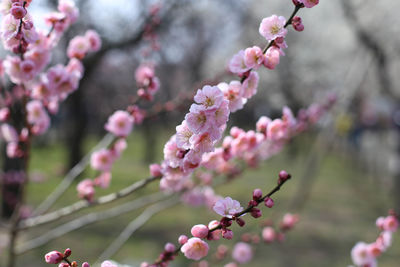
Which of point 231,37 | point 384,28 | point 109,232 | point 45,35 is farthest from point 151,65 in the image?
point 231,37

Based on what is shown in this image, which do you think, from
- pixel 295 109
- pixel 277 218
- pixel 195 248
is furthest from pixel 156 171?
pixel 295 109

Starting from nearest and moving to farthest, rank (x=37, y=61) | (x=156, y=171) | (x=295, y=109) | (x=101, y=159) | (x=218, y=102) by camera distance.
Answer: (x=218, y=102)
(x=156, y=171)
(x=37, y=61)
(x=101, y=159)
(x=295, y=109)

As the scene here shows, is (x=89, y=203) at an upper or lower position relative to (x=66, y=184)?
lower

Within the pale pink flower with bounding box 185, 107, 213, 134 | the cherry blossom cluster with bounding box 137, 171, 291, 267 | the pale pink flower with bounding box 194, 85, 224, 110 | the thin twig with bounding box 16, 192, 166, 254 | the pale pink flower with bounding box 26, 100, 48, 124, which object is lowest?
the cherry blossom cluster with bounding box 137, 171, 291, 267

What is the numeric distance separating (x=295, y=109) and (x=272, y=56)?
1256 centimetres

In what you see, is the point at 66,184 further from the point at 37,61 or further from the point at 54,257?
the point at 54,257

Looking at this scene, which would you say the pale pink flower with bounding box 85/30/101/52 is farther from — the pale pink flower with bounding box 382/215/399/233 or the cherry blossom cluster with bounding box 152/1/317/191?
the pale pink flower with bounding box 382/215/399/233

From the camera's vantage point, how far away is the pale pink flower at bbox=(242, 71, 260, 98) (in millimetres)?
1000

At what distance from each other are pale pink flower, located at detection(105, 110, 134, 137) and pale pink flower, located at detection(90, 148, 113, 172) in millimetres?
231

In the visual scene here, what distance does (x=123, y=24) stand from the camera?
22.1ft

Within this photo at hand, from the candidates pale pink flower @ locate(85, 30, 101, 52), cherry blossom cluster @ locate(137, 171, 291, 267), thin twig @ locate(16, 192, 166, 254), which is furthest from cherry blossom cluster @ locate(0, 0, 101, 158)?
cherry blossom cluster @ locate(137, 171, 291, 267)

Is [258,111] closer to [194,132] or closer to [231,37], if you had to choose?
[231,37]

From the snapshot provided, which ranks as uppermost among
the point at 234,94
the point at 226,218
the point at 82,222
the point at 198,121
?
the point at 82,222

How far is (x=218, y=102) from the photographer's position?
805 mm
